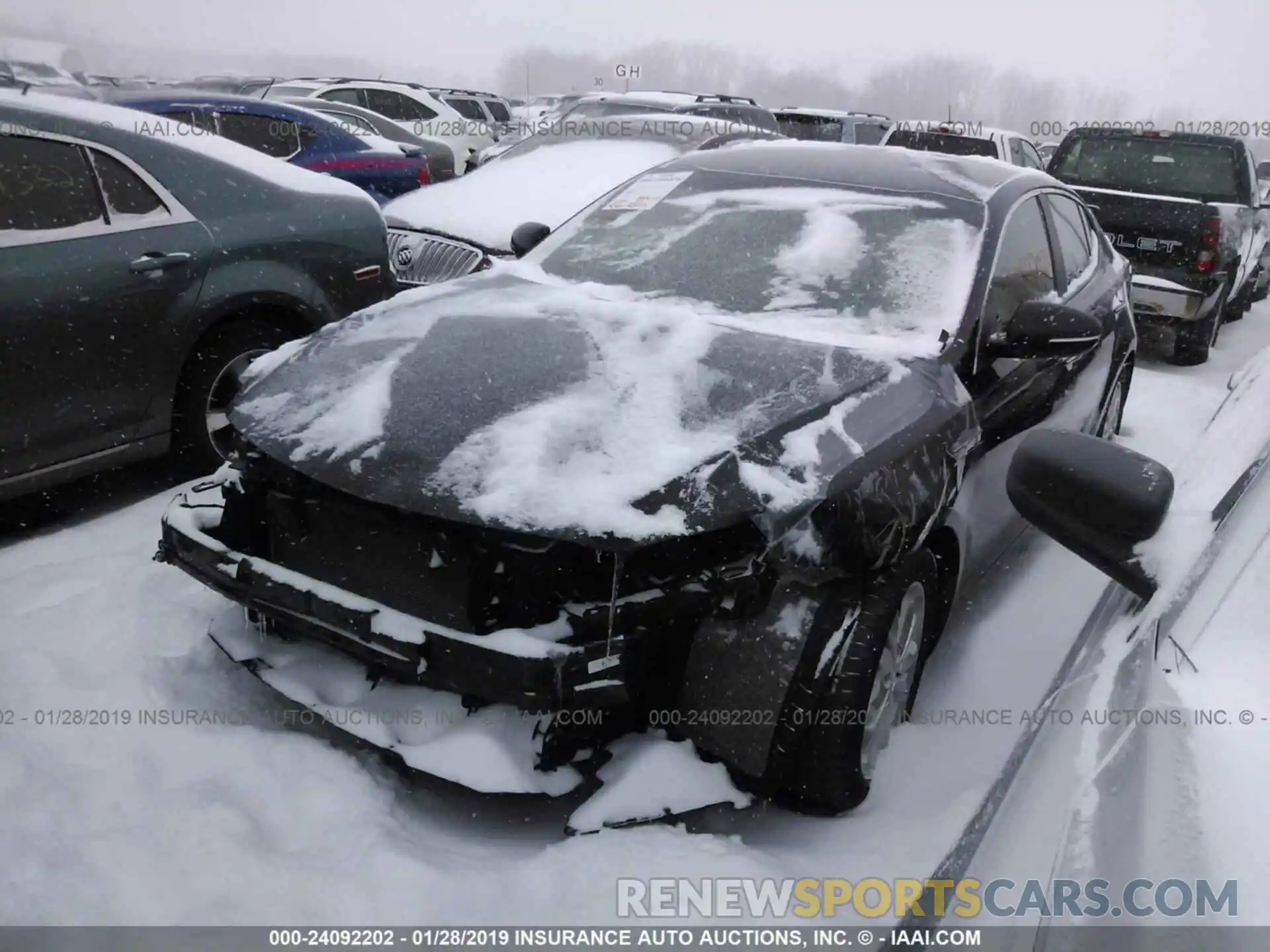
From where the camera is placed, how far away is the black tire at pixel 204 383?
3.97 m

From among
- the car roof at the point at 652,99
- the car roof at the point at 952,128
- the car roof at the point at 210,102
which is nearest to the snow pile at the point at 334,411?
the car roof at the point at 210,102

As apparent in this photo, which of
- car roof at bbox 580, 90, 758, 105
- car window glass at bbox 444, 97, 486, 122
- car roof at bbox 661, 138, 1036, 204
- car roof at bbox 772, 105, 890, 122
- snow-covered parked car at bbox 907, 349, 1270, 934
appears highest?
car roof at bbox 661, 138, 1036, 204

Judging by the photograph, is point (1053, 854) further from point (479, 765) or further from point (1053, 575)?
point (1053, 575)

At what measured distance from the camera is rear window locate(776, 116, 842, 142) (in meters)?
14.2

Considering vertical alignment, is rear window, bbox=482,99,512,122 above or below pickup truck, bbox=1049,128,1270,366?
below

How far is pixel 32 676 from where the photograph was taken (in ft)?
9.36

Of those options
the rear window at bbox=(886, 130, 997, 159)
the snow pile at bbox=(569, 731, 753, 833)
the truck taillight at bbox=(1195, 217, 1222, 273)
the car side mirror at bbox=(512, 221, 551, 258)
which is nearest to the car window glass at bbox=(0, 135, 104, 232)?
the car side mirror at bbox=(512, 221, 551, 258)

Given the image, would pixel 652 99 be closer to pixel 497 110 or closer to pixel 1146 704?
pixel 1146 704

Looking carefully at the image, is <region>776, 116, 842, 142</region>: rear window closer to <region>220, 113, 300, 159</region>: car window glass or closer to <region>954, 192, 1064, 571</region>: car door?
<region>220, 113, 300, 159</region>: car window glass

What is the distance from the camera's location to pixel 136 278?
12.1ft

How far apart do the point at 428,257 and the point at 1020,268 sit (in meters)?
3.91

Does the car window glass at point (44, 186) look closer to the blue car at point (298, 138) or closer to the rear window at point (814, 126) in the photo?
the blue car at point (298, 138)

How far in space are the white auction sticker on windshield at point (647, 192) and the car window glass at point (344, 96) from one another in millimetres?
11673

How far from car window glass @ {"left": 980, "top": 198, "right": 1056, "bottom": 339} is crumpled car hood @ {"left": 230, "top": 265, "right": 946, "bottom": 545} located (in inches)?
21.4
